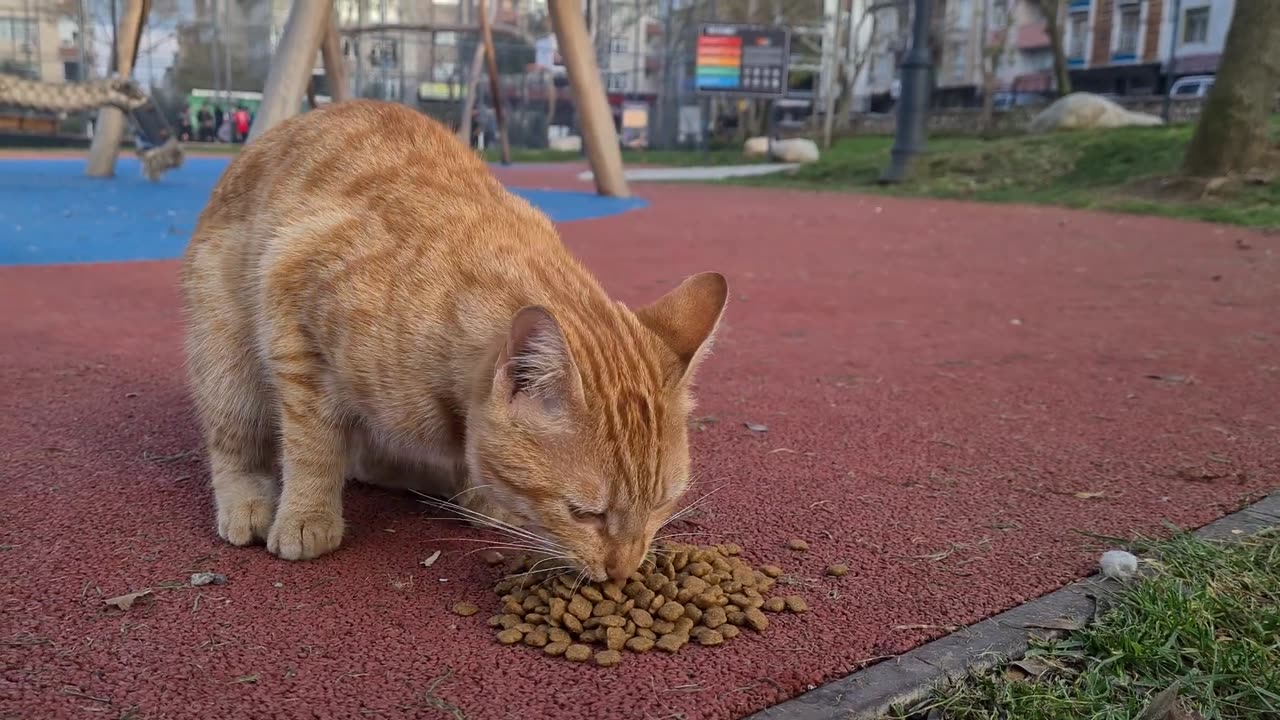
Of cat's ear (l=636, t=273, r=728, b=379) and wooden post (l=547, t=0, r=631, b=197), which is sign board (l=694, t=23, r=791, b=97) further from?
cat's ear (l=636, t=273, r=728, b=379)

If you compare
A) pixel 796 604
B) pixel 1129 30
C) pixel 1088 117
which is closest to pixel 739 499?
pixel 796 604

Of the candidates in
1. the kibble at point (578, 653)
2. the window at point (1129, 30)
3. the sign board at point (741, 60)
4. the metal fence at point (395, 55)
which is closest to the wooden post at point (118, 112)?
the metal fence at point (395, 55)

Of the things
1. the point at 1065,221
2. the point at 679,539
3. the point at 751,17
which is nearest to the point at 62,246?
the point at 679,539

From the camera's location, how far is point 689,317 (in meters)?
2.28

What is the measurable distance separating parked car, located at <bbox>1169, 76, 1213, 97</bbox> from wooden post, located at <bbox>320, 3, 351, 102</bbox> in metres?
30.3

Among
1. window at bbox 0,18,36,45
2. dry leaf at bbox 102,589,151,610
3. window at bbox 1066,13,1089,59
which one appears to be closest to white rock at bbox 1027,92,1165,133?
dry leaf at bbox 102,589,151,610

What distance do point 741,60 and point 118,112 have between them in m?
13.7

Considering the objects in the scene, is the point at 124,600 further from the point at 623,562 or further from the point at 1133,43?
the point at 1133,43

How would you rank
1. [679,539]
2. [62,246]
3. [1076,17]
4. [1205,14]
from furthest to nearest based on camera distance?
[1076,17] → [1205,14] → [62,246] → [679,539]

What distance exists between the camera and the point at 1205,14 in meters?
35.5

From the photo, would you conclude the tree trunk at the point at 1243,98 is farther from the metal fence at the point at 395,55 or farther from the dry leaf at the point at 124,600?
the dry leaf at the point at 124,600

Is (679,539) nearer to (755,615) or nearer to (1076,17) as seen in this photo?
(755,615)

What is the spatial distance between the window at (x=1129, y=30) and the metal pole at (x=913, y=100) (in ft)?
95.1

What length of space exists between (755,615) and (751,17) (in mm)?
31843
